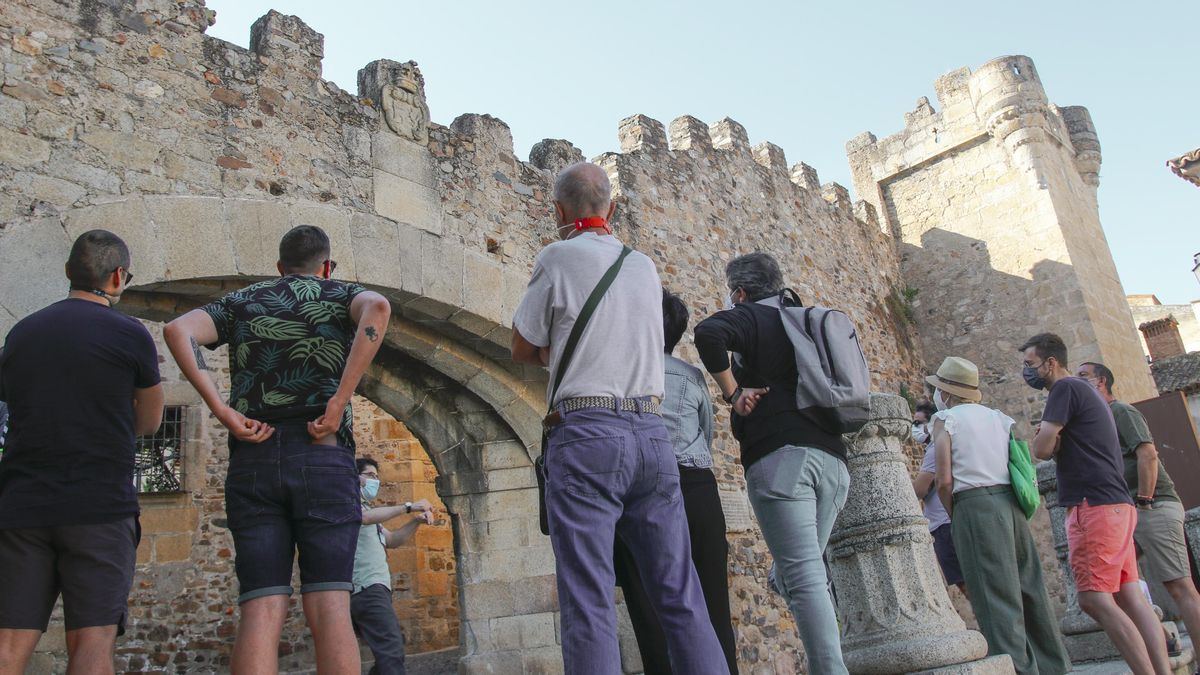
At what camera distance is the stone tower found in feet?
41.3

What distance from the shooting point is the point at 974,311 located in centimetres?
1330

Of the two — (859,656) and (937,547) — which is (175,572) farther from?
(859,656)

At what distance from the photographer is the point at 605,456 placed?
7.99 ft

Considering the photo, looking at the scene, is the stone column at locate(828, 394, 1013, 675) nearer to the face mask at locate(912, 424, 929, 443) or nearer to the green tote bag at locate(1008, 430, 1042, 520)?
the green tote bag at locate(1008, 430, 1042, 520)

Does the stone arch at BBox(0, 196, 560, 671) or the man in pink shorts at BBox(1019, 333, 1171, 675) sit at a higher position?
the stone arch at BBox(0, 196, 560, 671)

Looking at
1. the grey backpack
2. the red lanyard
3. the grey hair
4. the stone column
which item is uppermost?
the grey hair

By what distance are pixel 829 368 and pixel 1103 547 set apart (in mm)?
1530

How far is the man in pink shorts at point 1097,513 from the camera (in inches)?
153

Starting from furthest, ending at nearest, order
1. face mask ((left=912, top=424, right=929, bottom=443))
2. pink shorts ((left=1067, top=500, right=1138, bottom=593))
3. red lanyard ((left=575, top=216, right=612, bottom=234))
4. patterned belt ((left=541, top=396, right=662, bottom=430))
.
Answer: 1. face mask ((left=912, top=424, right=929, bottom=443))
2. pink shorts ((left=1067, top=500, right=1138, bottom=593))
3. red lanyard ((left=575, top=216, right=612, bottom=234))
4. patterned belt ((left=541, top=396, right=662, bottom=430))

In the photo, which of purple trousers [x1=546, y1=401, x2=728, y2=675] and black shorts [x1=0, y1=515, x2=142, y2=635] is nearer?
purple trousers [x1=546, y1=401, x2=728, y2=675]

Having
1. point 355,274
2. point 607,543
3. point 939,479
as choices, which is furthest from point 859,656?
point 355,274

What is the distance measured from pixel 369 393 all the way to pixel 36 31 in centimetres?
320

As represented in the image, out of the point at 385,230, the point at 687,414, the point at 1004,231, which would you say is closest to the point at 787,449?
the point at 687,414

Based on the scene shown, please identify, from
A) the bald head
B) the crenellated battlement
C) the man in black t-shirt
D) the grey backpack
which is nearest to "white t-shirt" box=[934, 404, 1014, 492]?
the grey backpack
